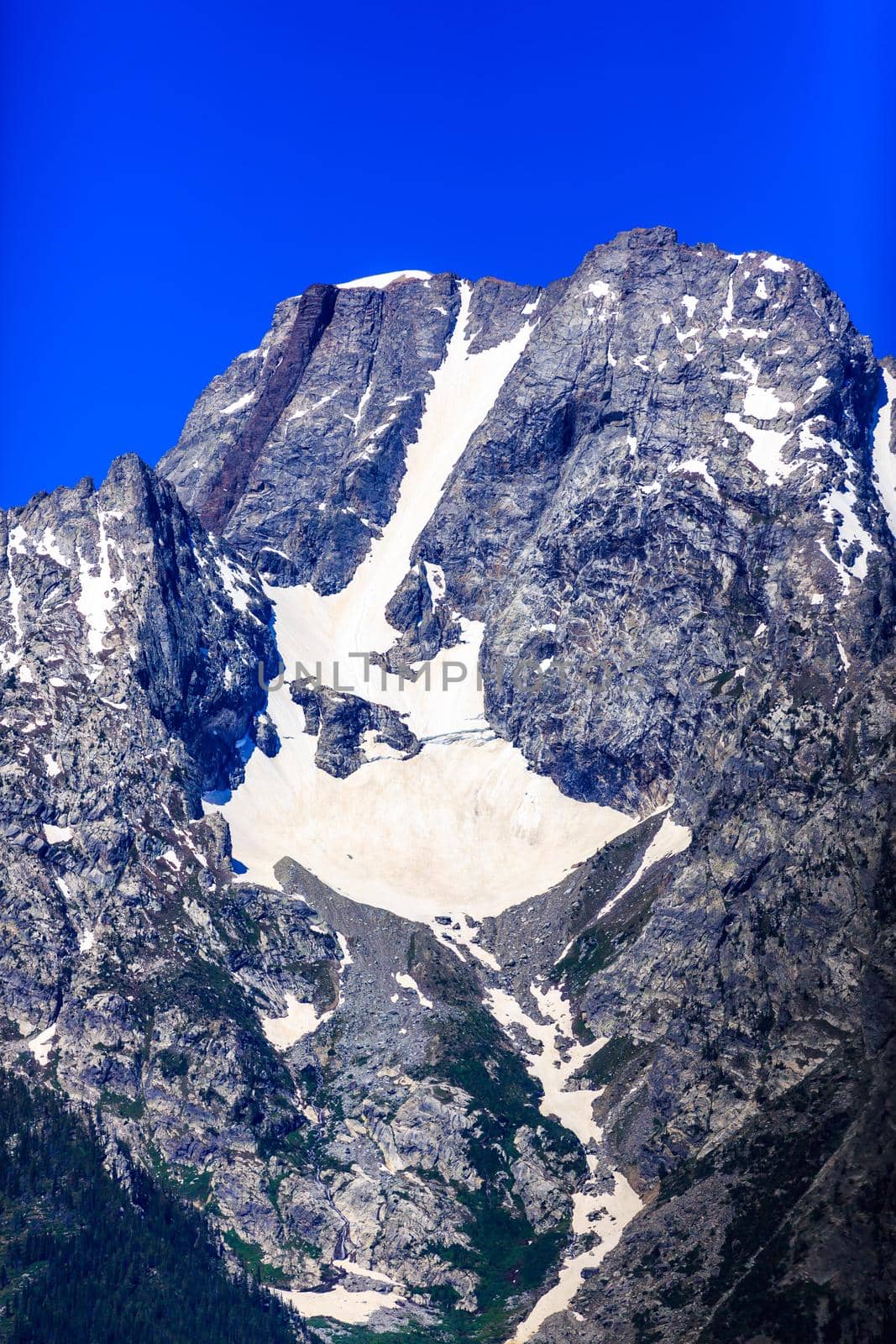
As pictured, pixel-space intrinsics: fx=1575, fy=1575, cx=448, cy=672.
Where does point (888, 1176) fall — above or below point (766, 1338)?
above

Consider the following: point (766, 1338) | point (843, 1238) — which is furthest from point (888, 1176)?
point (766, 1338)

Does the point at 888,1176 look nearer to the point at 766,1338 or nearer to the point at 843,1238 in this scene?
the point at 843,1238

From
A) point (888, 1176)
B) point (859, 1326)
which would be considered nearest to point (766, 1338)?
point (859, 1326)

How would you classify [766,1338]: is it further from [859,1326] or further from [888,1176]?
[888,1176]

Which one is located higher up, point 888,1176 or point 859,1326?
point 888,1176
